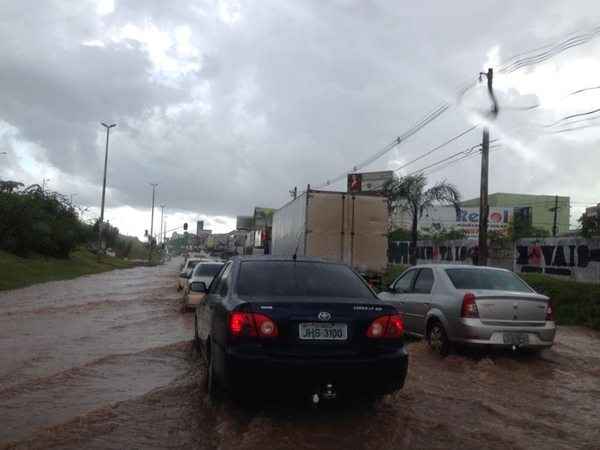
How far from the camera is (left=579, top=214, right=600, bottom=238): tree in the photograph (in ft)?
60.7

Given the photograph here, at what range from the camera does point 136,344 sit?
11383 millimetres

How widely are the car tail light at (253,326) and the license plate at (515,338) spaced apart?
4.19m

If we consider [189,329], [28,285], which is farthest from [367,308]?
[28,285]

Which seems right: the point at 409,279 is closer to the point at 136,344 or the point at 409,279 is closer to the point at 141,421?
the point at 136,344

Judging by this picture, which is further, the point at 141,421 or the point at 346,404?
the point at 346,404

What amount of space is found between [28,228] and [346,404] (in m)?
41.7

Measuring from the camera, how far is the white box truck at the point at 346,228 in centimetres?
1688

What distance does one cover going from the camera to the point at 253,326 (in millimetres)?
5555

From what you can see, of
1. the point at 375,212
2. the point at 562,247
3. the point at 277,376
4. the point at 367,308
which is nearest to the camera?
the point at 277,376

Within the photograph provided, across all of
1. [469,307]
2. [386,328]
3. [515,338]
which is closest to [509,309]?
[515,338]

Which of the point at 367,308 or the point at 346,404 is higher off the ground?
the point at 367,308

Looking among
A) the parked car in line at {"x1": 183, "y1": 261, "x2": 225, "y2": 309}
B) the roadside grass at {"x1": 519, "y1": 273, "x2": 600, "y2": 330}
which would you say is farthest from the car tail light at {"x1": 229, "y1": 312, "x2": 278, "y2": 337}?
the parked car in line at {"x1": 183, "y1": 261, "x2": 225, "y2": 309}

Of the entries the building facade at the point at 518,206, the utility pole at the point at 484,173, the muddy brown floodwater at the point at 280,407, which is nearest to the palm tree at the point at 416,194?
the utility pole at the point at 484,173

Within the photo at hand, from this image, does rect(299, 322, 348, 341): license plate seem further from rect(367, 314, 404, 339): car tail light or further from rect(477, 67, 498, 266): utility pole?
rect(477, 67, 498, 266): utility pole
